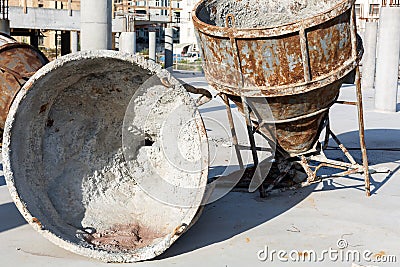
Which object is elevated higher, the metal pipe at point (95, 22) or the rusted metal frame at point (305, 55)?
the rusted metal frame at point (305, 55)

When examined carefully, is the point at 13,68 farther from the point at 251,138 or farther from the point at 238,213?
the point at 238,213

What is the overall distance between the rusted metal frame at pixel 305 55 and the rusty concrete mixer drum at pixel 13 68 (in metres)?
4.67

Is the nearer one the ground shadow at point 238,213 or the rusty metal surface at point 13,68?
the ground shadow at point 238,213

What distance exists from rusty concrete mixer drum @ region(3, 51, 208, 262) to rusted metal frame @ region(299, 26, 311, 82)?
139 cm

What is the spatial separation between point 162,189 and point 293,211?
1437 millimetres

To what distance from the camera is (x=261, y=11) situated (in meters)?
6.93

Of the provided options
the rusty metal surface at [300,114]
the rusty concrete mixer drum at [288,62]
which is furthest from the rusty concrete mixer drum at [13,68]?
the rusty metal surface at [300,114]

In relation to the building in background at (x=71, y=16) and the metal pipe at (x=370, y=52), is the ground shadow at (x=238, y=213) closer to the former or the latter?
the building in background at (x=71, y=16)

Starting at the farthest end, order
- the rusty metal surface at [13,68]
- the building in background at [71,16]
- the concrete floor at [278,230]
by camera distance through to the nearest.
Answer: the building in background at [71,16], the rusty metal surface at [13,68], the concrete floor at [278,230]

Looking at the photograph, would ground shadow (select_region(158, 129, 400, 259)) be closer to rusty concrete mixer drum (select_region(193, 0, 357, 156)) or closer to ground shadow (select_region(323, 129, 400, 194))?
ground shadow (select_region(323, 129, 400, 194))

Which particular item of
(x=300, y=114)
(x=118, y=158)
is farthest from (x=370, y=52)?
(x=118, y=158)

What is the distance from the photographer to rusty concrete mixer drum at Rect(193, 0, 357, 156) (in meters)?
5.55

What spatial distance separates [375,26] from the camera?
62.8 feet

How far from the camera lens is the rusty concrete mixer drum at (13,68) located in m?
8.49
